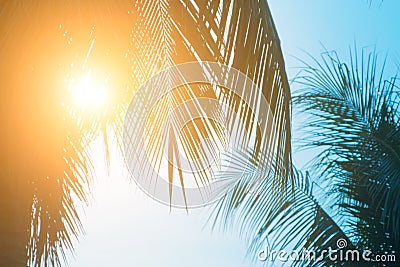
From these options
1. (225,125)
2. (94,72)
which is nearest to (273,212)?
(225,125)

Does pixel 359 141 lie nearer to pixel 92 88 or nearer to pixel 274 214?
pixel 274 214

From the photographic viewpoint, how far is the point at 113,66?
10.4 ft

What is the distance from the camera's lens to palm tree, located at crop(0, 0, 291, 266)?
2.83 meters

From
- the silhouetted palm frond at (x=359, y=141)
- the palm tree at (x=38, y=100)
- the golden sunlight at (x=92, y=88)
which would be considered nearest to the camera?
the palm tree at (x=38, y=100)

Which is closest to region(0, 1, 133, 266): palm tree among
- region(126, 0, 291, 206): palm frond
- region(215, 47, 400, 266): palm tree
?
region(126, 0, 291, 206): palm frond

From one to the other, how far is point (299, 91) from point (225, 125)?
206 cm

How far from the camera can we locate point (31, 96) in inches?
120

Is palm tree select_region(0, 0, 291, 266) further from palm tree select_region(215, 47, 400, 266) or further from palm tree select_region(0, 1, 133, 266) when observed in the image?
palm tree select_region(215, 47, 400, 266)

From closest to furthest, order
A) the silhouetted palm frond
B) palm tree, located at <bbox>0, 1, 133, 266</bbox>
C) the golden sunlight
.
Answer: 1. palm tree, located at <bbox>0, 1, 133, 266</bbox>
2. the golden sunlight
3. the silhouetted palm frond

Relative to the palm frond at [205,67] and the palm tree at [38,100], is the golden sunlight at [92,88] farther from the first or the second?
the palm frond at [205,67]

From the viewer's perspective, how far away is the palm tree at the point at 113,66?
9.29 ft

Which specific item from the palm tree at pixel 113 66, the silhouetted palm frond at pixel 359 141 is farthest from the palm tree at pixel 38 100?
the silhouetted palm frond at pixel 359 141

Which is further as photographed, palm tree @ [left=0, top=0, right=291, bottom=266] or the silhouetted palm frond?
the silhouetted palm frond

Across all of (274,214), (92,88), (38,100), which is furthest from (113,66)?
(274,214)
